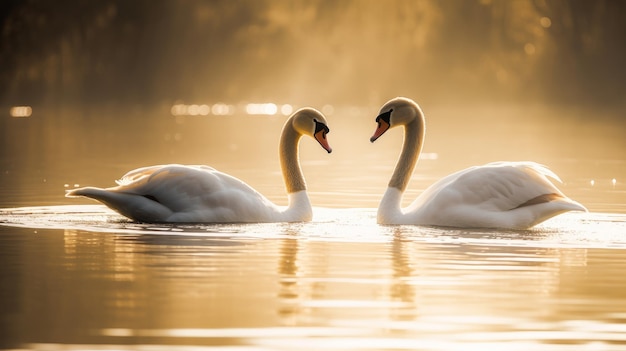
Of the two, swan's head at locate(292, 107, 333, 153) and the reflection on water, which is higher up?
swan's head at locate(292, 107, 333, 153)

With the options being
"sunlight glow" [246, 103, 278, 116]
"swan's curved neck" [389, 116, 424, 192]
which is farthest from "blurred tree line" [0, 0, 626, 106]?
"swan's curved neck" [389, 116, 424, 192]

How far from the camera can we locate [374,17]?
3398 inches

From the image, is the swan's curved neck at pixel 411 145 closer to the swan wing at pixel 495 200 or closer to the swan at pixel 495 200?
the swan at pixel 495 200

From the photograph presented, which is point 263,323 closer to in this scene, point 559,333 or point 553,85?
point 559,333

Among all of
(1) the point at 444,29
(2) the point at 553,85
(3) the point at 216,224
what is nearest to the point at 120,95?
(1) the point at 444,29

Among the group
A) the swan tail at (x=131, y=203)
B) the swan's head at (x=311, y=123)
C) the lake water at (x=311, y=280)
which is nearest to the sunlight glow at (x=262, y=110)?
the lake water at (x=311, y=280)

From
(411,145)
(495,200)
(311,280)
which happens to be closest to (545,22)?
(411,145)

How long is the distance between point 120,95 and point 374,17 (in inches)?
663

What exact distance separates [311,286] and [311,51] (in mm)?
86811

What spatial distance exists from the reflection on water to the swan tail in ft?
0.58

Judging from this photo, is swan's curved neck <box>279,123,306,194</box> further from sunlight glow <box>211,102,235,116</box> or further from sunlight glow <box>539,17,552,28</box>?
sunlight glow <box>539,17,552,28</box>

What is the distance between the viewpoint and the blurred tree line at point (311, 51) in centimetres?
7400

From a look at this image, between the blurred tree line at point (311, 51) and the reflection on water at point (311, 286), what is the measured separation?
189 feet

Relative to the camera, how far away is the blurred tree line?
74.0 m
